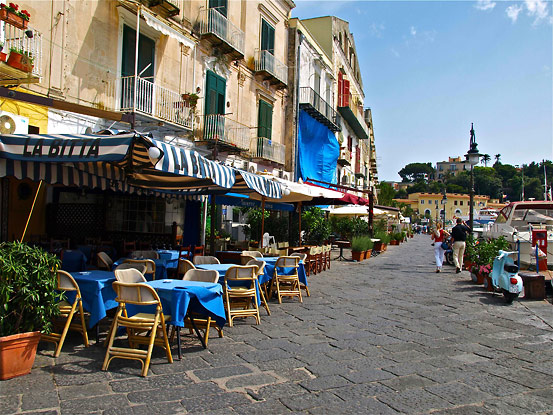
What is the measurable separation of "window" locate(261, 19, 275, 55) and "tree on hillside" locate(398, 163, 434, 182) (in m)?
147

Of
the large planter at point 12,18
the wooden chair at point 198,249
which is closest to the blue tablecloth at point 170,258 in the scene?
the wooden chair at point 198,249

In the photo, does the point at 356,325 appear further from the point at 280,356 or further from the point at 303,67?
the point at 303,67

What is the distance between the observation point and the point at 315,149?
21.9m

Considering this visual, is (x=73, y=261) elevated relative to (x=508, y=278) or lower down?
elevated

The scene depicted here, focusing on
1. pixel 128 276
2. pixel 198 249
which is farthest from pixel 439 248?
pixel 128 276

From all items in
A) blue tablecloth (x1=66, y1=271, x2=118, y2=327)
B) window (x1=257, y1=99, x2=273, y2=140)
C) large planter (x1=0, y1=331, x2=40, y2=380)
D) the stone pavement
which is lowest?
the stone pavement

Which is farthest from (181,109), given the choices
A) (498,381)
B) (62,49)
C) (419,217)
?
(419,217)

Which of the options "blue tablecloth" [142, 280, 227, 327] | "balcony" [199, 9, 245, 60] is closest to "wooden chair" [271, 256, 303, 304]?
"blue tablecloth" [142, 280, 227, 327]

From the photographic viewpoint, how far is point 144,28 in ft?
36.9

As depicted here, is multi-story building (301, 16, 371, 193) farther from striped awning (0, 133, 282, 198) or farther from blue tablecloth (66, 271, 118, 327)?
blue tablecloth (66, 271, 118, 327)

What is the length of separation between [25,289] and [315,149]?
18.9 m

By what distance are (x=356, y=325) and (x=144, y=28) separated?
360 inches

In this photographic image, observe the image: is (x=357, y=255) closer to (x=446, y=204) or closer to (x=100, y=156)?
(x=100, y=156)

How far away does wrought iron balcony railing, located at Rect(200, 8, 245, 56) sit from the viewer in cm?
1342
